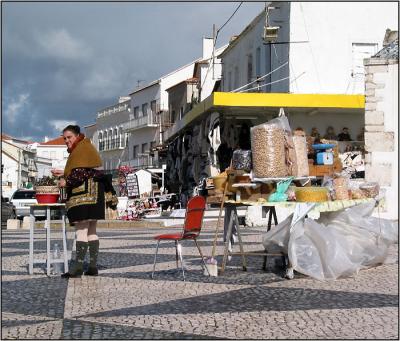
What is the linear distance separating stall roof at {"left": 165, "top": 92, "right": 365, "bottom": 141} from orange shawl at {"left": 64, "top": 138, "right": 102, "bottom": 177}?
485 inches

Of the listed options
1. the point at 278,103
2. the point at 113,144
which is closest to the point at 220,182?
the point at 278,103

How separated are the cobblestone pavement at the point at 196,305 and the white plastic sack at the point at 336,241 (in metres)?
0.16

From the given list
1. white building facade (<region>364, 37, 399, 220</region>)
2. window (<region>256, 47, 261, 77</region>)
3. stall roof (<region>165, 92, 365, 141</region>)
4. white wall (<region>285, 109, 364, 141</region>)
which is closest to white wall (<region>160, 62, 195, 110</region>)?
window (<region>256, 47, 261, 77</region>)

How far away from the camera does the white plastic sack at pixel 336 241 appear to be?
796cm

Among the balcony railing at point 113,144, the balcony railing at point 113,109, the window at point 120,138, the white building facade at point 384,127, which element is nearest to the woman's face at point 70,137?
the white building facade at point 384,127

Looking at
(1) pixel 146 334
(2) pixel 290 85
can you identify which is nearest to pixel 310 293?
(1) pixel 146 334

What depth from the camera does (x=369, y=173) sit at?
1595 cm

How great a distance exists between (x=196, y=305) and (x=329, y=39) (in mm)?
20096

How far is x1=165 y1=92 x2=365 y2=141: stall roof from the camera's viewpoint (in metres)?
20.8

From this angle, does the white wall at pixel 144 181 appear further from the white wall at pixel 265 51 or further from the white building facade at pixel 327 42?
the white building facade at pixel 327 42

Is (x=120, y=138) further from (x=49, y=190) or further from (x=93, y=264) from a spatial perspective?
(x=93, y=264)

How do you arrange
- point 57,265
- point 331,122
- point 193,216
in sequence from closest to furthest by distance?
point 193,216 → point 57,265 → point 331,122

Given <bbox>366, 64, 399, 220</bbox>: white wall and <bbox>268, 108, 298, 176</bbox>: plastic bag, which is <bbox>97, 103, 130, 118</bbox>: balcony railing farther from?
<bbox>268, 108, 298, 176</bbox>: plastic bag

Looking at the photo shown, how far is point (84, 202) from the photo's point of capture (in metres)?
8.27
